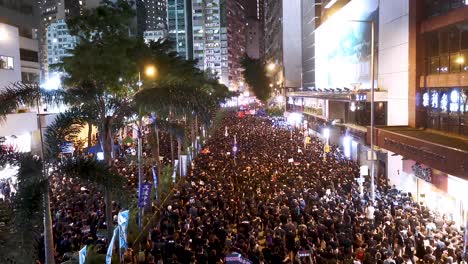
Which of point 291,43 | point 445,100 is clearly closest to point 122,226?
point 445,100

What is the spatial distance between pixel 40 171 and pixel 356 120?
25.1m

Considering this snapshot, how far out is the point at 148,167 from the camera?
101 ft

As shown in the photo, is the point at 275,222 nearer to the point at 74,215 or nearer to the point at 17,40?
the point at 74,215

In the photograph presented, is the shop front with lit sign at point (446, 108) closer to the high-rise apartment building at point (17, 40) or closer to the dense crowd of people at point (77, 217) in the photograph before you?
the dense crowd of people at point (77, 217)

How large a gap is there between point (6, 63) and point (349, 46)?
24409 mm

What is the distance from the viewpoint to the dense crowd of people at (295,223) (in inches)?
556

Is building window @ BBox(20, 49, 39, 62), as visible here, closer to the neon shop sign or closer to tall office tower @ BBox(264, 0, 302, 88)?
the neon shop sign

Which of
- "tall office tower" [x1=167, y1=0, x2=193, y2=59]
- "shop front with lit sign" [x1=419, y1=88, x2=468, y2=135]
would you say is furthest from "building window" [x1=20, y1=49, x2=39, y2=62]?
"tall office tower" [x1=167, y1=0, x2=193, y2=59]

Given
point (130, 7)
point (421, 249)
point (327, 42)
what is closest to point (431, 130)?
point (421, 249)

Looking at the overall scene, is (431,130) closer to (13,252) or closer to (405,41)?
(405,41)

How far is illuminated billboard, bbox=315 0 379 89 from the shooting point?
32.2 metres

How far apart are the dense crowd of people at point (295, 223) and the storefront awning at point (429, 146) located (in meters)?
2.02

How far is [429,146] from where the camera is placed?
1742cm

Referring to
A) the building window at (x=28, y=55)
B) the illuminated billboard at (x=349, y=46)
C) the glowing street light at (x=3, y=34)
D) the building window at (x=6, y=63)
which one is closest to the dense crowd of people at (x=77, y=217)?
the building window at (x=6, y=63)
